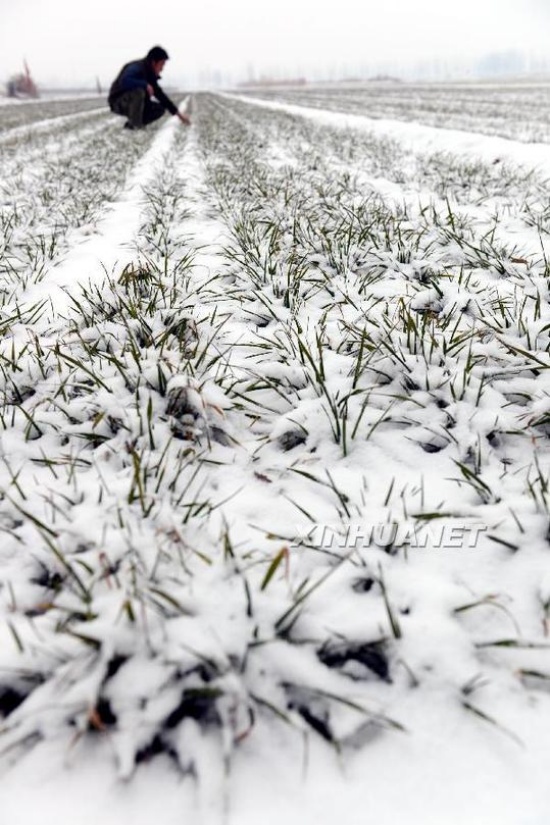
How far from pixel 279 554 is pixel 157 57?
13788 millimetres

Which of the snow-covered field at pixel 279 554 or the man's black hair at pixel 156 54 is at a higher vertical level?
the man's black hair at pixel 156 54

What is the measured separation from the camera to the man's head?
452 inches

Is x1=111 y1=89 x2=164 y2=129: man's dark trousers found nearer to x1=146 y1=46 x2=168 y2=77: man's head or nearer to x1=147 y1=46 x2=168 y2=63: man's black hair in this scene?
x1=146 y1=46 x2=168 y2=77: man's head

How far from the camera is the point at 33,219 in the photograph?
4.77 m

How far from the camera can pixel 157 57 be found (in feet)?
38.6

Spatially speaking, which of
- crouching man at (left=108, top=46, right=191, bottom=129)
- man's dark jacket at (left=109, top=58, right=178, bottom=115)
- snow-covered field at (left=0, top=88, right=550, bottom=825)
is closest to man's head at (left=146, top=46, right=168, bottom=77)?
crouching man at (left=108, top=46, right=191, bottom=129)

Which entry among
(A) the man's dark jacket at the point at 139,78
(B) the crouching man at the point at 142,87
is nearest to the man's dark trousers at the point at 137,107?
(B) the crouching man at the point at 142,87

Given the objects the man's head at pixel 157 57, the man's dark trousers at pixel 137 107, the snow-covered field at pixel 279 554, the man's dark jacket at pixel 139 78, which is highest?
the man's head at pixel 157 57

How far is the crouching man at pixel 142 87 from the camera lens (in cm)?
1181

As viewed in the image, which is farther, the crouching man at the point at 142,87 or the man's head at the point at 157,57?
the crouching man at the point at 142,87

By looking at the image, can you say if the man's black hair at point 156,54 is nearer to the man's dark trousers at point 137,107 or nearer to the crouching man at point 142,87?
the crouching man at point 142,87

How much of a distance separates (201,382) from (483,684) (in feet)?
4.31

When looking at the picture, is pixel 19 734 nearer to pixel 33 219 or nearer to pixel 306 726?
pixel 306 726

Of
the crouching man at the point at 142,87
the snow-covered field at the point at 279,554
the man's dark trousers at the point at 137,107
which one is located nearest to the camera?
the snow-covered field at the point at 279,554
